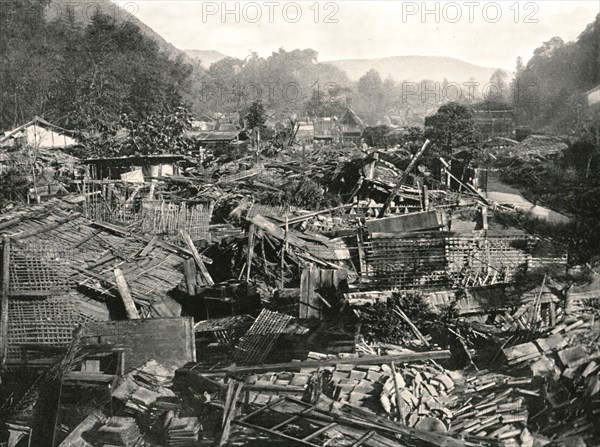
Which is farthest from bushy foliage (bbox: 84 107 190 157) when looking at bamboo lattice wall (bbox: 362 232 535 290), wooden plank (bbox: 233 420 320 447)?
wooden plank (bbox: 233 420 320 447)

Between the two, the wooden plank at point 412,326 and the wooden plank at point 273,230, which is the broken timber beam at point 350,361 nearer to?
the wooden plank at point 412,326

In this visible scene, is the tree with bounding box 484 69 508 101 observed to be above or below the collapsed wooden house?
above

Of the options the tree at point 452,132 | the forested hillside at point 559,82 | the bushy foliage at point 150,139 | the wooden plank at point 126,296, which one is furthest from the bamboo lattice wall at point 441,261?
the forested hillside at point 559,82

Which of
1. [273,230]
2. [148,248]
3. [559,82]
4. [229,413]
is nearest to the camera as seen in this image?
[229,413]

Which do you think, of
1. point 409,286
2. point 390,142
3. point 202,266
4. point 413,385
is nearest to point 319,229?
point 202,266

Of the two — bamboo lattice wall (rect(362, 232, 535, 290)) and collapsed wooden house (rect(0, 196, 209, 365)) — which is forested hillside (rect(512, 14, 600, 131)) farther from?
collapsed wooden house (rect(0, 196, 209, 365))

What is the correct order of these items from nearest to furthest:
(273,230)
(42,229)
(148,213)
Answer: (42,229)
(273,230)
(148,213)

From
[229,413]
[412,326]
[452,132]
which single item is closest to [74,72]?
[452,132]

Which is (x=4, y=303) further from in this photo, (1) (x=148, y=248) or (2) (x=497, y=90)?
(2) (x=497, y=90)

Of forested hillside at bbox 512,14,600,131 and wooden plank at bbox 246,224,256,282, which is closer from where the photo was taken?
wooden plank at bbox 246,224,256,282

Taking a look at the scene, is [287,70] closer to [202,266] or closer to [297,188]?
[297,188]
